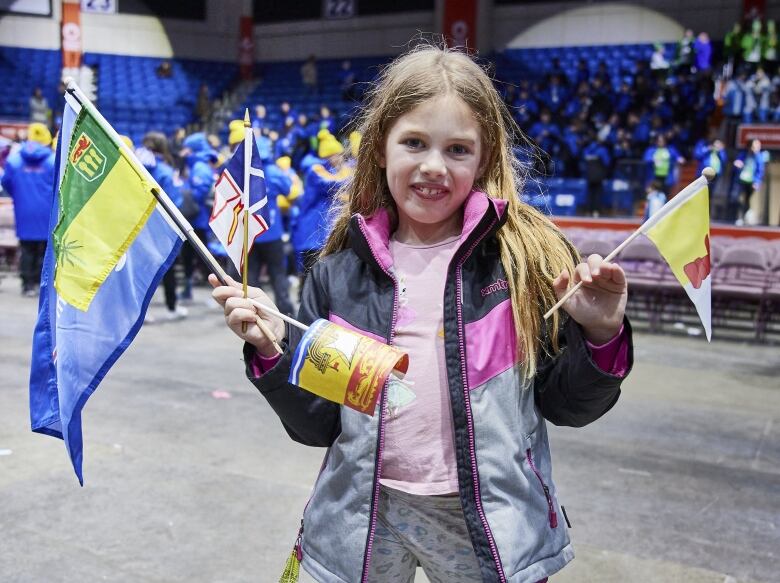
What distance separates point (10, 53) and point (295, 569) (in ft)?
84.2

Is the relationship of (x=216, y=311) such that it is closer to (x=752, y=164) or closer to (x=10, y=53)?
(x=752, y=164)

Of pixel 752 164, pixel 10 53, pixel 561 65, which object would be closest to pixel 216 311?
pixel 752 164

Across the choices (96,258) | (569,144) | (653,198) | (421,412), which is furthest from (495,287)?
(569,144)

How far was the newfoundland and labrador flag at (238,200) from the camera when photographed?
1.76 metres

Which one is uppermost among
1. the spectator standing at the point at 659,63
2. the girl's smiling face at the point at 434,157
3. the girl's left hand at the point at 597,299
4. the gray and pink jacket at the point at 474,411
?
the spectator standing at the point at 659,63

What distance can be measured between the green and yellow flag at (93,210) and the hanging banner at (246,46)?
26447mm

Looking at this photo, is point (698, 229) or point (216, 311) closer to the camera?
point (698, 229)

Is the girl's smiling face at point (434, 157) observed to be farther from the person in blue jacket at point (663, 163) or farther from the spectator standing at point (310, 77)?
the spectator standing at point (310, 77)

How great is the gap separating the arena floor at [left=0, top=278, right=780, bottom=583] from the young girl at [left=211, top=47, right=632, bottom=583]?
1.80m

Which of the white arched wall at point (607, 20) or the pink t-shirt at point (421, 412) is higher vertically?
the white arched wall at point (607, 20)

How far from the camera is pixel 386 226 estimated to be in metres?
1.82

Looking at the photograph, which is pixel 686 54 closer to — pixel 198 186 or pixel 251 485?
pixel 198 186

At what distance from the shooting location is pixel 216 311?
9.69 metres

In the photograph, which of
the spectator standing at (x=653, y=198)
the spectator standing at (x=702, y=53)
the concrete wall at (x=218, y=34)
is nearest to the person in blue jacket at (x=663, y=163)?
the spectator standing at (x=653, y=198)
